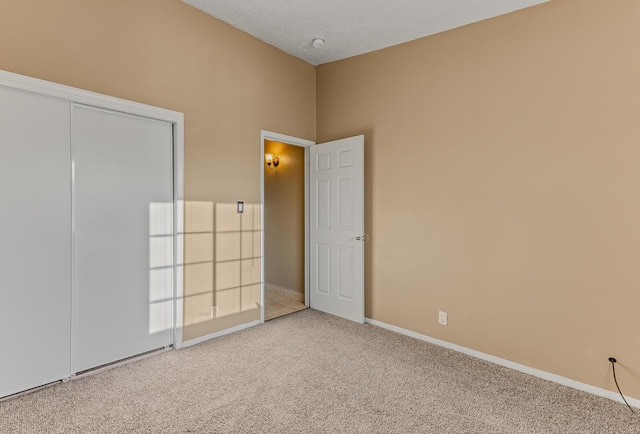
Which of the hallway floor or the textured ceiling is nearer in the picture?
the textured ceiling

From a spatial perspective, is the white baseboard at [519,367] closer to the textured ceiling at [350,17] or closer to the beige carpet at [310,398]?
the beige carpet at [310,398]

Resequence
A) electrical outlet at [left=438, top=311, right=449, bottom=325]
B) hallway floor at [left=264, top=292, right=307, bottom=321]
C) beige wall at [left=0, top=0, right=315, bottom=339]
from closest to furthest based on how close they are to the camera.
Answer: beige wall at [left=0, top=0, right=315, bottom=339] → electrical outlet at [left=438, top=311, right=449, bottom=325] → hallway floor at [left=264, top=292, right=307, bottom=321]

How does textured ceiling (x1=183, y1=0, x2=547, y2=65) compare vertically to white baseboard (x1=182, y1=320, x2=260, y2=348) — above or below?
above

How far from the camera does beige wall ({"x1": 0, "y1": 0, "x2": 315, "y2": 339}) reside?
2375 mm

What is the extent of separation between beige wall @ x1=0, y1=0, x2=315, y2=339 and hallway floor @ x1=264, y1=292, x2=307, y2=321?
19.1 inches

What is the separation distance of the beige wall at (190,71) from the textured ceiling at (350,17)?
0.25 m

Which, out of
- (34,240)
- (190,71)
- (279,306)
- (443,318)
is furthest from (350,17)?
(279,306)

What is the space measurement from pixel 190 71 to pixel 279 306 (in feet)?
9.81

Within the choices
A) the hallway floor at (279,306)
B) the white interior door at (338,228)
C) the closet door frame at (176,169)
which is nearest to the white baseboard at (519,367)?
the white interior door at (338,228)

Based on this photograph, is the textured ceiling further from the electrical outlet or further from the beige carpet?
the beige carpet

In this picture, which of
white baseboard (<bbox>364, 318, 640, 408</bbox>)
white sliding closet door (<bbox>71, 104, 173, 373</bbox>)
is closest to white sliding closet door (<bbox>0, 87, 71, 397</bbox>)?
white sliding closet door (<bbox>71, 104, 173, 373</bbox>)

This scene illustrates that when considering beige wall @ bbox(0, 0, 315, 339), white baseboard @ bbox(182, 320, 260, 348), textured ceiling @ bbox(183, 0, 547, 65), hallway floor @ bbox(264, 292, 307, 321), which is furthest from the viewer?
hallway floor @ bbox(264, 292, 307, 321)

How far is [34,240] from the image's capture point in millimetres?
2363

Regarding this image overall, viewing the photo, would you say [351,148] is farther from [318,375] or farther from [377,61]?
[318,375]
